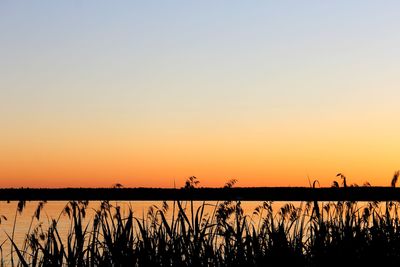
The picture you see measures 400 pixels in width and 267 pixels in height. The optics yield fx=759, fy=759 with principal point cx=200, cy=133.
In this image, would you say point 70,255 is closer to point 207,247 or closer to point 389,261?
point 207,247

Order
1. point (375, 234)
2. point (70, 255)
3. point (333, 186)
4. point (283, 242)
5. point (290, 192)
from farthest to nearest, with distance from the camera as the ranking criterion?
point (290, 192) → point (333, 186) → point (375, 234) → point (283, 242) → point (70, 255)

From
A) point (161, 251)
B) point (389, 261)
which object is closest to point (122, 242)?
point (161, 251)

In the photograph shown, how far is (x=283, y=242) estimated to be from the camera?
941cm

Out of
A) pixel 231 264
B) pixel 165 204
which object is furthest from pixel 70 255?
pixel 165 204

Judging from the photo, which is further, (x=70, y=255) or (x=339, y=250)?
(x=339, y=250)

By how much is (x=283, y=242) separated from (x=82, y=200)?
2614mm

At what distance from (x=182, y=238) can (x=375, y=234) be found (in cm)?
272

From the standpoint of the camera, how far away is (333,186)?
11.5m

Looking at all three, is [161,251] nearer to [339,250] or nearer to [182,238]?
[182,238]

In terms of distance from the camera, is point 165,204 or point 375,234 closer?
point 375,234

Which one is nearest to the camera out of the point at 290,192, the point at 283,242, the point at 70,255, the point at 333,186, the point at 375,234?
the point at 70,255

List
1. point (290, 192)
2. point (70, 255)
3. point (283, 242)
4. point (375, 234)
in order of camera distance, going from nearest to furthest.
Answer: point (70, 255) < point (283, 242) < point (375, 234) < point (290, 192)

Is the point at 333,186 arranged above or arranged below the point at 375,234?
above

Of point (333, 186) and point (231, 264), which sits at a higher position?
point (333, 186)
